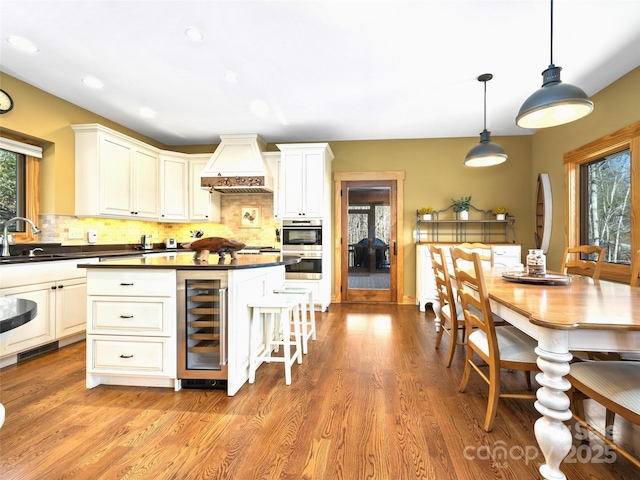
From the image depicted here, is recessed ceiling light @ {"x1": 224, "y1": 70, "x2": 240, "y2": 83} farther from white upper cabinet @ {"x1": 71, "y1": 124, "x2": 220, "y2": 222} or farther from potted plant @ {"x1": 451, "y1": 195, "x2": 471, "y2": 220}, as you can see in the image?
potted plant @ {"x1": 451, "y1": 195, "x2": 471, "y2": 220}

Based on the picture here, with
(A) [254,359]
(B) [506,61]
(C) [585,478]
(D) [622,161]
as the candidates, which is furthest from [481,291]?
A: (D) [622,161]

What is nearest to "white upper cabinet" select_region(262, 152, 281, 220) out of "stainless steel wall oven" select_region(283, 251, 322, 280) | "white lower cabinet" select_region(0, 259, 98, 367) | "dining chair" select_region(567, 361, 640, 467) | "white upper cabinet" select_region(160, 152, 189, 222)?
"stainless steel wall oven" select_region(283, 251, 322, 280)

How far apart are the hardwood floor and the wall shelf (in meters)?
2.83

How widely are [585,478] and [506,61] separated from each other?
10.1ft

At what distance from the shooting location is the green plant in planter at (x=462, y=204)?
4.90m

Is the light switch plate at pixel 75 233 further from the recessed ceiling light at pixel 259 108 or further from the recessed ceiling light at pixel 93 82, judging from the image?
the recessed ceiling light at pixel 259 108

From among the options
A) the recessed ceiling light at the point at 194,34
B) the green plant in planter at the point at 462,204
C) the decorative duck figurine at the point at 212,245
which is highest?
the recessed ceiling light at the point at 194,34

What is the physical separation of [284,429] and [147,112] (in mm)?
4059

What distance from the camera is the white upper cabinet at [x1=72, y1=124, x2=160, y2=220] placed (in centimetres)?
378

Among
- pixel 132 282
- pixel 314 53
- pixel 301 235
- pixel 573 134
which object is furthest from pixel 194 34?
pixel 573 134

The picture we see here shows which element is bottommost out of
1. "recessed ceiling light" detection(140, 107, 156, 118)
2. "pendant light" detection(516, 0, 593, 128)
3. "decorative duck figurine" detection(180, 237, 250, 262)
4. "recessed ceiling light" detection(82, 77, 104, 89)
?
"decorative duck figurine" detection(180, 237, 250, 262)

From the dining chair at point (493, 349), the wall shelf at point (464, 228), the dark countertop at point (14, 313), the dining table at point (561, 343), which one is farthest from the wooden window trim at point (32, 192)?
the wall shelf at point (464, 228)

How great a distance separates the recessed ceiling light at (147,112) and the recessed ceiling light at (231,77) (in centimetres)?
142

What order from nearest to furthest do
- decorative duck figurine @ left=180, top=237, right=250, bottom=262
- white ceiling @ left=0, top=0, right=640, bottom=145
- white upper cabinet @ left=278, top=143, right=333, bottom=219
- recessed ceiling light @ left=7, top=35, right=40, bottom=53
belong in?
white ceiling @ left=0, top=0, right=640, bottom=145 < decorative duck figurine @ left=180, top=237, right=250, bottom=262 < recessed ceiling light @ left=7, top=35, right=40, bottom=53 < white upper cabinet @ left=278, top=143, right=333, bottom=219
